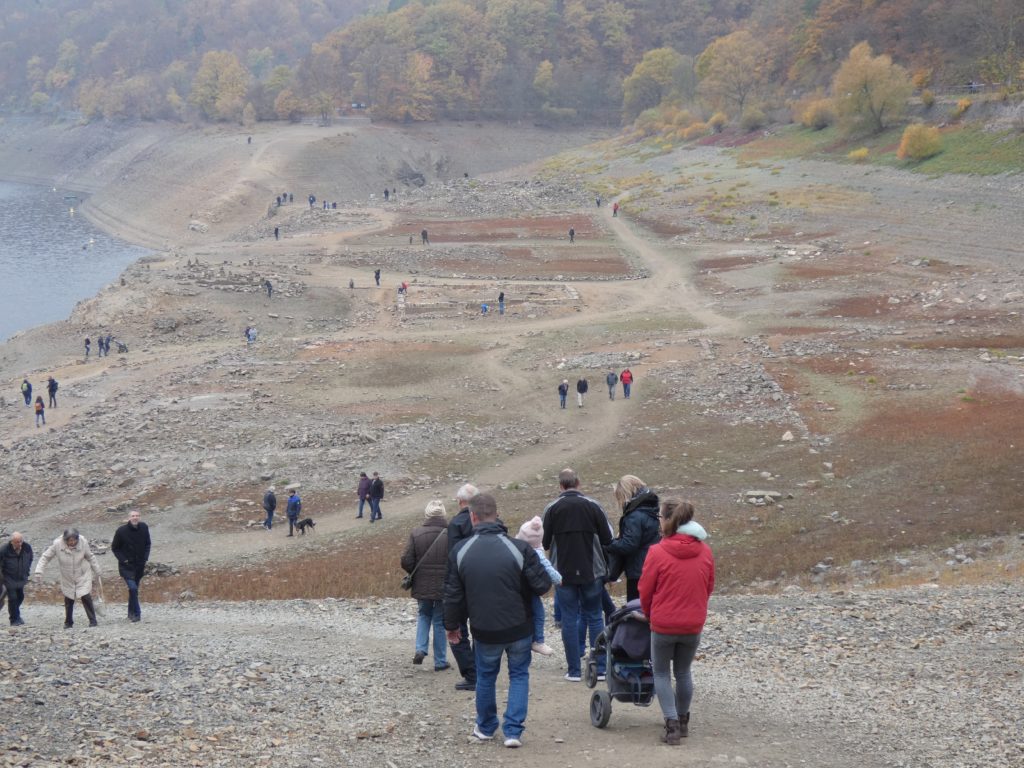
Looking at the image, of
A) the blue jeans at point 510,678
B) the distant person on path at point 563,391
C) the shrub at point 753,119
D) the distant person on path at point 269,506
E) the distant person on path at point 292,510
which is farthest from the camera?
the shrub at point 753,119

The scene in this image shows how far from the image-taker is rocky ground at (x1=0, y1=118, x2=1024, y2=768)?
1047cm

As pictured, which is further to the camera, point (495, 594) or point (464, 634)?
point (464, 634)

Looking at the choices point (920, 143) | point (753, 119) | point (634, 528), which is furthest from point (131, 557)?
point (753, 119)

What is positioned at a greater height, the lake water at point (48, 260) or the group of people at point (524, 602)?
the lake water at point (48, 260)

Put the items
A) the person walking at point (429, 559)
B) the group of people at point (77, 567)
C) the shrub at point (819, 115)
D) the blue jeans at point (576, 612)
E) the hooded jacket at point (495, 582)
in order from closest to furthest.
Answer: the hooded jacket at point (495, 582) < the blue jeans at point (576, 612) < the person walking at point (429, 559) < the group of people at point (77, 567) < the shrub at point (819, 115)

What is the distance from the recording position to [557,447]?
32.3m

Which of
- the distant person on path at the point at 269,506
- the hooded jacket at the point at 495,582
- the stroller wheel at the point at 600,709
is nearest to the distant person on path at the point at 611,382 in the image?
the distant person on path at the point at 269,506

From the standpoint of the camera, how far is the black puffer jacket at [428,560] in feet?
37.4

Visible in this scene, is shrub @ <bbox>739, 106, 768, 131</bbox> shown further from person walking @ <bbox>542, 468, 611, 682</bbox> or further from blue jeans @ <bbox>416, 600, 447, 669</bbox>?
person walking @ <bbox>542, 468, 611, 682</bbox>

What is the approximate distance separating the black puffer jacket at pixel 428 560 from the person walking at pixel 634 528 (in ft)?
5.75

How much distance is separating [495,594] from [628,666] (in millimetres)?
1520

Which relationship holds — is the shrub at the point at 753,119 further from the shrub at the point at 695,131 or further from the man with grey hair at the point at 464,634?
the man with grey hair at the point at 464,634

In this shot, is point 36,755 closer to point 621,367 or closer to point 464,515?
point 464,515

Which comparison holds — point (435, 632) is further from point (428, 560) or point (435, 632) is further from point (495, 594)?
point (495, 594)
